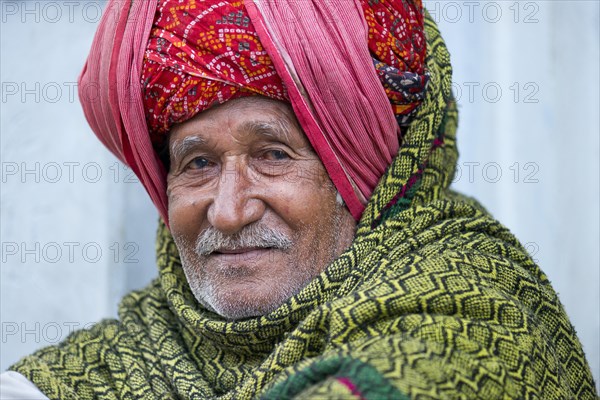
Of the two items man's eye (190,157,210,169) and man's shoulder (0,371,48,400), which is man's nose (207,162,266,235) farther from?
man's shoulder (0,371,48,400)

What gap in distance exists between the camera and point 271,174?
270cm

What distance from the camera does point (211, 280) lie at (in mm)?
2732

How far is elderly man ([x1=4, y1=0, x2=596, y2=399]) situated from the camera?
8.40 ft

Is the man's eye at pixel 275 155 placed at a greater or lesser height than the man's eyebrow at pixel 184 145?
lesser

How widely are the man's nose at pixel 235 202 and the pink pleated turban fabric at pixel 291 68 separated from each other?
0.19m

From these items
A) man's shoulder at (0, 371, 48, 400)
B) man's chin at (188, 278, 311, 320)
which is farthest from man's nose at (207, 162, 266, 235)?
man's shoulder at (0, 371, 48, 400)

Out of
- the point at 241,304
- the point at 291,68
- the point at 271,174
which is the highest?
the point at 291,68

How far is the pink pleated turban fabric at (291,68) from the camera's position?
103 inches

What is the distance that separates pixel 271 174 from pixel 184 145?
0.85 ft

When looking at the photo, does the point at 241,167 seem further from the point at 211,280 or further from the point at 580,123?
the point at 580,123

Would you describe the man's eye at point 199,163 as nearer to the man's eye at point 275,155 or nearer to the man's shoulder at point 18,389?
the man's eye at point 275,155

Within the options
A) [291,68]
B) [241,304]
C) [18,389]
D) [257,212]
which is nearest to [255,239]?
[257,212]

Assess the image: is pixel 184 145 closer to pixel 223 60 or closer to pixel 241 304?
pixel 223 60

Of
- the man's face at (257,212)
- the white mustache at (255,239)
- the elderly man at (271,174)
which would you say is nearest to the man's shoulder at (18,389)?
the elderly man at (271,174)
